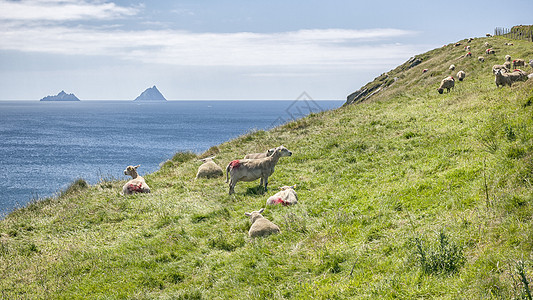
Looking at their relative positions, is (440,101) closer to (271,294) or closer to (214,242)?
(214,242)

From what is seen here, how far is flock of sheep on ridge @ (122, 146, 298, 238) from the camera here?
1202 centimetres

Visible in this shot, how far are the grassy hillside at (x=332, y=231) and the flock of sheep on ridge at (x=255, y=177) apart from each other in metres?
0.45

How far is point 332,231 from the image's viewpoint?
427 inches

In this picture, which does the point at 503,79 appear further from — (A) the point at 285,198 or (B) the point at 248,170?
(A) the point at 285,198

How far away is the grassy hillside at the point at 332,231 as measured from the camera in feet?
25.4

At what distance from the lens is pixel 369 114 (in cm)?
3039

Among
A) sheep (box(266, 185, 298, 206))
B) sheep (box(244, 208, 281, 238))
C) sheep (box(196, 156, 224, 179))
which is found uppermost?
sheep (box(196, 156, 224, 179))

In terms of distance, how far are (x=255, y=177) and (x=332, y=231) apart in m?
7.48

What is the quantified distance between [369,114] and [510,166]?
65.4 ft

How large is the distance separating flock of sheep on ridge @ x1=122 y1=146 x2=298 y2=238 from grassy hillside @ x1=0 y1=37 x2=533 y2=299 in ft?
1.49

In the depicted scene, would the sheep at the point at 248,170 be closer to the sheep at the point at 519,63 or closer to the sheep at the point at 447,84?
the sheep at the point at 447,84

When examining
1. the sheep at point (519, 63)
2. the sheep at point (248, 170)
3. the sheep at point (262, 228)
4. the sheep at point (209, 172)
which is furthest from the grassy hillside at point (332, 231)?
the sheep at point (519, 63)

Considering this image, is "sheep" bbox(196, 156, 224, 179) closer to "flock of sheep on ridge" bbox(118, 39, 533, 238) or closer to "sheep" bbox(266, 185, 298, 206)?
"flock of sheep on ridge" bbox(118, 39, 533, 238)

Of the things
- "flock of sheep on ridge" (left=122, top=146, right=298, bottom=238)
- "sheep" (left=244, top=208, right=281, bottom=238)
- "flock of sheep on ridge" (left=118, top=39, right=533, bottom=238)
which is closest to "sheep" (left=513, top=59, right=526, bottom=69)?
"flock of sheep on ridge" (left=118, top=39, right=533, bottom=238)
